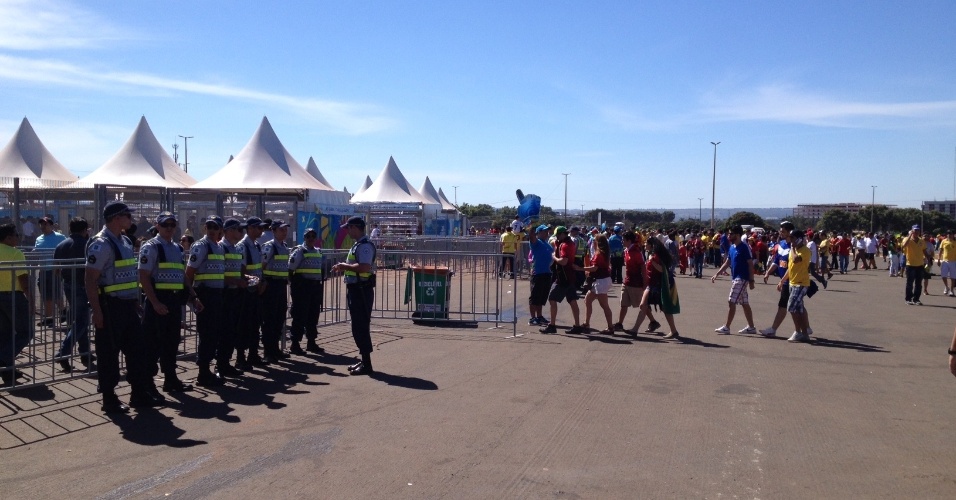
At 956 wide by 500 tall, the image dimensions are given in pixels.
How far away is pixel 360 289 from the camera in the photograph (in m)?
9.48

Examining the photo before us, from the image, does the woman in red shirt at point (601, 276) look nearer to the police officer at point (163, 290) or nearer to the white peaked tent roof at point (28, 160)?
the police officer at point (163, 290)

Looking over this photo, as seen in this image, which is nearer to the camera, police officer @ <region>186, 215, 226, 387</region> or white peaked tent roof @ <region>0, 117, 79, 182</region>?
police officer @ <region>186, 215, 226, 387</region>

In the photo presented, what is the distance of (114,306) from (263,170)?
20.7 meters

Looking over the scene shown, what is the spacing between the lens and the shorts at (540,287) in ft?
44.6

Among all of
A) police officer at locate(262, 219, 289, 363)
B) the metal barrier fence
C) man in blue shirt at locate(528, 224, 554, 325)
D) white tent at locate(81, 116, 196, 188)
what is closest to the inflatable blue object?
the metal barrier fence

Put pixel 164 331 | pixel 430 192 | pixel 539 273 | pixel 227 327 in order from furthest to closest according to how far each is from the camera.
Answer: pixel 430 192, pixel 539 273, pixel 227 327, pixel 164 331

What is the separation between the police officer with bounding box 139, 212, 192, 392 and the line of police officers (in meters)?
0.01

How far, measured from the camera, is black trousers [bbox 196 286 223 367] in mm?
8477

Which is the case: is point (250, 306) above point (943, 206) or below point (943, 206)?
below

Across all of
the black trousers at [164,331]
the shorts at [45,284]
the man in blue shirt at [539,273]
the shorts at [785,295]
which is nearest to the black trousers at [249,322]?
the black trousers at [164,331]

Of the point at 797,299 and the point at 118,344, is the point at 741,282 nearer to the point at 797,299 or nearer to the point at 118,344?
the point at 797,299

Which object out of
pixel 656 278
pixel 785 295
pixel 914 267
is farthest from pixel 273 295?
pixel 914 267

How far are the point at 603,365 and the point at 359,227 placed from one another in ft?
12.3

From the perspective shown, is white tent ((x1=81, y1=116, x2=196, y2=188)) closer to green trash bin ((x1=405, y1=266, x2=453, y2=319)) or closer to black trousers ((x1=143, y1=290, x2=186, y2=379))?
green trash bin ((x1=405, y1=266, x2=453, y2=319))
